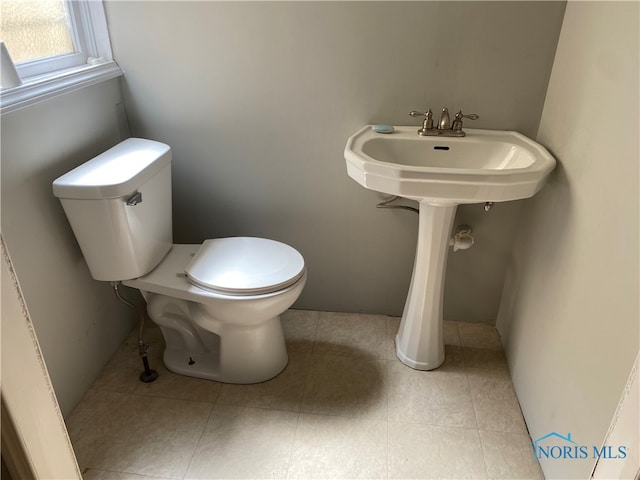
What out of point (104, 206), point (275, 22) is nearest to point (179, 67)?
point (275, 22)

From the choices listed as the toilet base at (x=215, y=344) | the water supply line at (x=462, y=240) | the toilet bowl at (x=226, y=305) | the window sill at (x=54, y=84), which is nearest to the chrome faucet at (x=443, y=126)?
the water supply line at (x=462, y=240)

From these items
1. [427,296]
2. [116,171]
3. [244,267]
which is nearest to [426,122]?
[427,296]

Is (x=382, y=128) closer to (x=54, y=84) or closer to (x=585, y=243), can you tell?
(x=585, y=243)

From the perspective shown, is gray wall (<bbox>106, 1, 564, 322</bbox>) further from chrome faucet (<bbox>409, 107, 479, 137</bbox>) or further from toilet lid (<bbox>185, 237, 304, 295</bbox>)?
toilet lid (<bbox>185, 237, 304, 295</bbox>)

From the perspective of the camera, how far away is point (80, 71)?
157 cm

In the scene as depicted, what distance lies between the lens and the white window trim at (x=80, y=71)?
1305 millimetres

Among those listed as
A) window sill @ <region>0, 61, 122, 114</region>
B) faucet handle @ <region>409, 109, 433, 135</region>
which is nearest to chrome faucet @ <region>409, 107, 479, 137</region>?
faucet handle @ <region>409, 109, 433, 135</region>

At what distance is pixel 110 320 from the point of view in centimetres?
185

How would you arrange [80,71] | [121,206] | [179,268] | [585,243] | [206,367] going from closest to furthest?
[585,243] → [121,206] → [80,71] → [179,268] → [206,367]

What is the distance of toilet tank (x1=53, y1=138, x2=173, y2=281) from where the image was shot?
140 cm

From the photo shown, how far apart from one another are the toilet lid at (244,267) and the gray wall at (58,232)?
402mm

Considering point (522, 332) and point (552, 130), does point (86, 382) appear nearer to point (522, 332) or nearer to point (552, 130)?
point (522, 332)

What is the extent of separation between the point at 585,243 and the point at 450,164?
55 centimetres

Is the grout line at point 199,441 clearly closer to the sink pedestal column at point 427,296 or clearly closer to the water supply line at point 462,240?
the sink pedestal column at point 427,296
